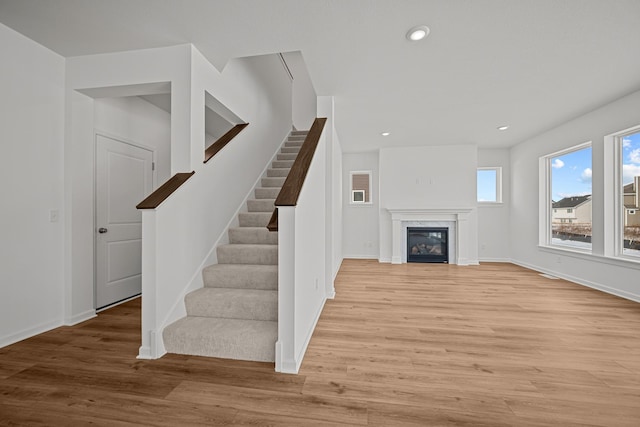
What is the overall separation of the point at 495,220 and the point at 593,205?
2.02 m

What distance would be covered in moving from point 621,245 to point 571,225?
915 millimetres

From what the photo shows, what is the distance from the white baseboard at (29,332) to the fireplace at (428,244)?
17.7 ft

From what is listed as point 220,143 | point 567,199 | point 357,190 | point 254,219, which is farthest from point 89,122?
point 567,199

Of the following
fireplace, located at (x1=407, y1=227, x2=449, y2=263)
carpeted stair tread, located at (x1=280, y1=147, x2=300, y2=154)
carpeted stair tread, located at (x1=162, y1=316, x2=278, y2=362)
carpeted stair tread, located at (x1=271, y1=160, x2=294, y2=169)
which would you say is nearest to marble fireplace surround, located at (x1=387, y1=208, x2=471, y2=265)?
fireplace, located at (x1=407, y1=227, x2=449, y2=263)

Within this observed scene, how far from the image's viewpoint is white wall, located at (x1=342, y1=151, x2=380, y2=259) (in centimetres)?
608

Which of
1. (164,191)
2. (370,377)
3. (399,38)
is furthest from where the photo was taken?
(399,38)

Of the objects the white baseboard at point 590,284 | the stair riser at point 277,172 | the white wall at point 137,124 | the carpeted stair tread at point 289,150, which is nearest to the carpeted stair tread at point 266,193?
the stair riser at point 277,172

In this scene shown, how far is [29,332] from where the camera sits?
7.21 ft

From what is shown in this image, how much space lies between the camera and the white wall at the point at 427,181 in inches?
218

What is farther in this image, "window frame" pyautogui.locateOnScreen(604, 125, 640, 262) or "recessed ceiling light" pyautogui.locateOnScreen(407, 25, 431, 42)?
"window frame" pyautogui.locateOnScreen(604, 125, 640, 262)

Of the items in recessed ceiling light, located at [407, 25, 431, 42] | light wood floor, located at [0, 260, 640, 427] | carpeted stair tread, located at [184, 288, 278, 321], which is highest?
recessed ceiling light, located at [407, 25, 431, 42]

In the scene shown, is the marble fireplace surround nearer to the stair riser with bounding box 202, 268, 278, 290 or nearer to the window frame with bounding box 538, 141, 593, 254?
the window frame with bounding box 538, 141, 593, 254

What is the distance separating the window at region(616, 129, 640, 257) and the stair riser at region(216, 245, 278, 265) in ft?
14.1

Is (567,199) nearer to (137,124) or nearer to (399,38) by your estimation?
(399,38)
